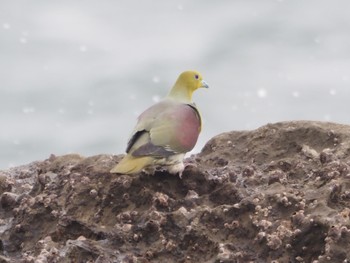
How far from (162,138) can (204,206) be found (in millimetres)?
1219

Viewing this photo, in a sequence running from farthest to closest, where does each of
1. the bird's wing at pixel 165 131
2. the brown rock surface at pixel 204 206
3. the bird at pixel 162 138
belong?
the bird's wing at pixel 165 131, the bird at pixel 162 138, the brown rock surface at pixel 204 206

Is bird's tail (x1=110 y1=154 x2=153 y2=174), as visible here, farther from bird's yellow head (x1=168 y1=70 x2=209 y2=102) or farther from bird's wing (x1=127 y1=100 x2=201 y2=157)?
bird's yellow head (x1=168 y1=70 x2=209 y2=102)

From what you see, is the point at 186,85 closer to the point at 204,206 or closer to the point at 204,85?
the point at 204,85

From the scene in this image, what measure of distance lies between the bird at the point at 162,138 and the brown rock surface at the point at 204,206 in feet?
0.43

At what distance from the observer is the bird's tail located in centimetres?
741

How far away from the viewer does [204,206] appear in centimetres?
690

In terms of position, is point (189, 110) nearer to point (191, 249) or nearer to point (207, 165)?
point (207, 165)

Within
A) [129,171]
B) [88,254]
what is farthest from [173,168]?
[88,254]

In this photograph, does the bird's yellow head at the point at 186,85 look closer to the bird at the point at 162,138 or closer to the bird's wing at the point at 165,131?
the bird at the point at 162,138

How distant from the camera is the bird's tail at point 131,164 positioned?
7410 millimetres

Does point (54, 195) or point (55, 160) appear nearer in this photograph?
point (54, 195)

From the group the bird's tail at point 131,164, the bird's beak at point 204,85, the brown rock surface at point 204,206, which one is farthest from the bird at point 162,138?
the bird's beak at point 204,85

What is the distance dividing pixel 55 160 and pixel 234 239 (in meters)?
2.46

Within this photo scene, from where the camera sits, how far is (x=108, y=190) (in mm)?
7348
